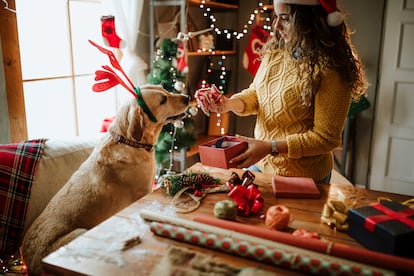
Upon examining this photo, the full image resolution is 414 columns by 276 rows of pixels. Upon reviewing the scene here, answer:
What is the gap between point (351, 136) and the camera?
3963mm

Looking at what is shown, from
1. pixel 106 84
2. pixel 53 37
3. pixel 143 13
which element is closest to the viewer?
pixel 106 84

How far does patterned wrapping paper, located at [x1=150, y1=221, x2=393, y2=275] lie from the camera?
0.85 meters

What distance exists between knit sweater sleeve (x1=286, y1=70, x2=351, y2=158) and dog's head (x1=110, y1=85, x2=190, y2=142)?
0.64m

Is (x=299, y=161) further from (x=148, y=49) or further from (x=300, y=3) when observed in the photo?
(x=148, y=49)

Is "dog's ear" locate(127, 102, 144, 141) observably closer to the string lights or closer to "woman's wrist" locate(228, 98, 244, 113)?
"woman's wrist" locate(228, 98, 244, 113)

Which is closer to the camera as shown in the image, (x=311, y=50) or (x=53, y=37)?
(x=311, y=50)

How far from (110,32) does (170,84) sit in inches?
22.7

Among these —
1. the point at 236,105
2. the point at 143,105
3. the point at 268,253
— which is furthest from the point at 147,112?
the point at 268,253

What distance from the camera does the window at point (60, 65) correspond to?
7.84 ft

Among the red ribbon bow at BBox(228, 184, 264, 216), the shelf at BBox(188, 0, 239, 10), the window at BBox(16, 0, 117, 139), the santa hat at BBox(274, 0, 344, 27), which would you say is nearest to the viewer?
the red ribbon bow at BBox(228, 184, 264, 216)

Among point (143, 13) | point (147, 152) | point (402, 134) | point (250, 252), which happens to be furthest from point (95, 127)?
point (402, 134)

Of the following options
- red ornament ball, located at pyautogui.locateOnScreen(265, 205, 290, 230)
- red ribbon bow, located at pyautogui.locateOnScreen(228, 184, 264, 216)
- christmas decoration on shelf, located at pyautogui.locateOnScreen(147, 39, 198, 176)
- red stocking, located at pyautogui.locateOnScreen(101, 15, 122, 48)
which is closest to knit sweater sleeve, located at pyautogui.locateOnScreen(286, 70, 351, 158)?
red ribbon bow, located at pyautogui.locateOnScreen(228, 184, 264, 216)

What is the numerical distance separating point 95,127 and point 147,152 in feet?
4.68

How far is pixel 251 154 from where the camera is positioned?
4.66 feet
